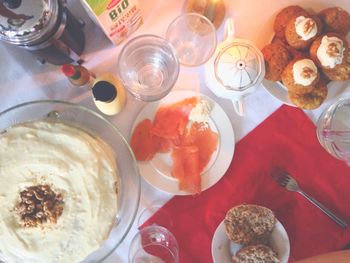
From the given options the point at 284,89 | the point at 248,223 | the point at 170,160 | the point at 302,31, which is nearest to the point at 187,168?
the point at 170,160

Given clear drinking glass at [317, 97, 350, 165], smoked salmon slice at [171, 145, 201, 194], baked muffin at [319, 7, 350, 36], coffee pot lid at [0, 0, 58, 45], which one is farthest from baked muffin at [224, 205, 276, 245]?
coffee pot lid at [0, 0, 58, 45]

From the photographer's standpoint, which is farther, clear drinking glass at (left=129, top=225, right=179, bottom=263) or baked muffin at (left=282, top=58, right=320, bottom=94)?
clear drinking glass at (left=129, top=225, right=179, bottom=263)

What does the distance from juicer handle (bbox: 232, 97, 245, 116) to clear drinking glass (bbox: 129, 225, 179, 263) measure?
1.10 feet

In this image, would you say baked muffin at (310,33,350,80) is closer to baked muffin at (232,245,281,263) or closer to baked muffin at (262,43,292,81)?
baked muffin at (262,43,292,81)

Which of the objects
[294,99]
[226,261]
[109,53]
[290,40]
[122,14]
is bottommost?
[226,261]

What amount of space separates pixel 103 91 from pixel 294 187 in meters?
0.52

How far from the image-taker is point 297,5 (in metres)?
1.13

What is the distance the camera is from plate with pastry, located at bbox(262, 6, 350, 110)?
1039 mm

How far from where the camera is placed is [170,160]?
114 centimetres

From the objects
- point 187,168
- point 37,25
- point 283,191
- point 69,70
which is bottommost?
point 283,191

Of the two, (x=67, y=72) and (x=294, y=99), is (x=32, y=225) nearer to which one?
(x=67, y=72)

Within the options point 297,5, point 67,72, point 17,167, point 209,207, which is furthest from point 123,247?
point 297,5

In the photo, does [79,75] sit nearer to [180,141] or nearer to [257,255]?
[180,141]

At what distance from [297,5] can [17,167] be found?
0.74 meters
